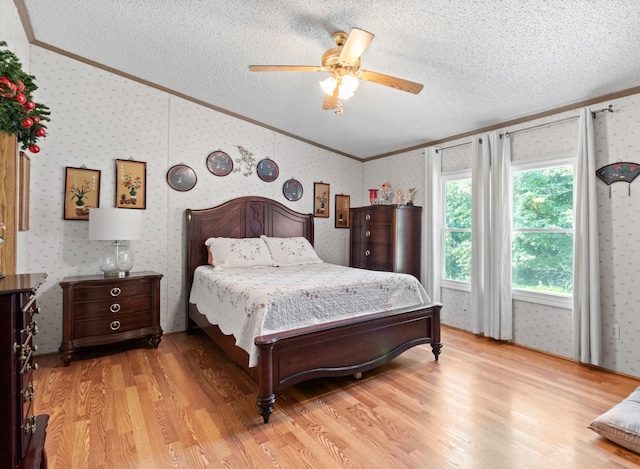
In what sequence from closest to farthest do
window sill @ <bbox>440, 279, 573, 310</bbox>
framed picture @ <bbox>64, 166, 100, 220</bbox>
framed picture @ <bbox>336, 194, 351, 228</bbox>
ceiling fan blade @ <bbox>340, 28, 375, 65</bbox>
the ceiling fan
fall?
1. ceiling fan blade @ <bbox>340, 28, 375, 65</bbox>
2. the ceiling fan
3. window sill @ <bbox>440, 279, 573, 310</bbox>
4. framed picture @ <bbox>64, 166, 100, 220</bbox>
5. framed picture @ <bbox>336, 194, 351, 228</bbox>

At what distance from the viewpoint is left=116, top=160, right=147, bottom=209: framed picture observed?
3461 millimetres

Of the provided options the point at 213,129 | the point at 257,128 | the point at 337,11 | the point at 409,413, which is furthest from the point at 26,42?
the point at 409,413

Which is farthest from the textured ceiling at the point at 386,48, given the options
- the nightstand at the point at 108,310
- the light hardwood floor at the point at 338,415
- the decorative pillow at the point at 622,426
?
the light hardwood floor at the point at 338,415

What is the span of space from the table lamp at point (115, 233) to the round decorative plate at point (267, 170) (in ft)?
5.45

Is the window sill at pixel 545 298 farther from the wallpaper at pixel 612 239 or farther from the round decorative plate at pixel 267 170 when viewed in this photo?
the round decorative plate at pixel 267 170

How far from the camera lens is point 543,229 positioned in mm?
3299

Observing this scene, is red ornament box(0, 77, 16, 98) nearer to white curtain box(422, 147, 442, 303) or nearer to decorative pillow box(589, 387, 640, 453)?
decorative pillow box(589, 387, 640, 453)

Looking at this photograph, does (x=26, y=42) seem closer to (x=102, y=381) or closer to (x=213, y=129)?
(x=213, y=129)

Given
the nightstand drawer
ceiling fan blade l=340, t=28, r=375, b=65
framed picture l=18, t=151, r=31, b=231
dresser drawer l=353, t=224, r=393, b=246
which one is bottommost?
the nightstand drawer

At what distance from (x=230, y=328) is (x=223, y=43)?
2325mm

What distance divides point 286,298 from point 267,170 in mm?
2573

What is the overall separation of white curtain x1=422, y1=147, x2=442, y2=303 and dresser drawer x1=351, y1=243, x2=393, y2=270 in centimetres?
52

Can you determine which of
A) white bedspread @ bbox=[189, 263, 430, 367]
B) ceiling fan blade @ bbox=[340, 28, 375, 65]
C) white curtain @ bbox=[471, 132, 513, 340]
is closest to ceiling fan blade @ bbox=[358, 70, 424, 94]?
ceiling fan blade @ bbox=[340, 28, 375, 65]

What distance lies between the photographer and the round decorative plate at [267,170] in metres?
4.38
